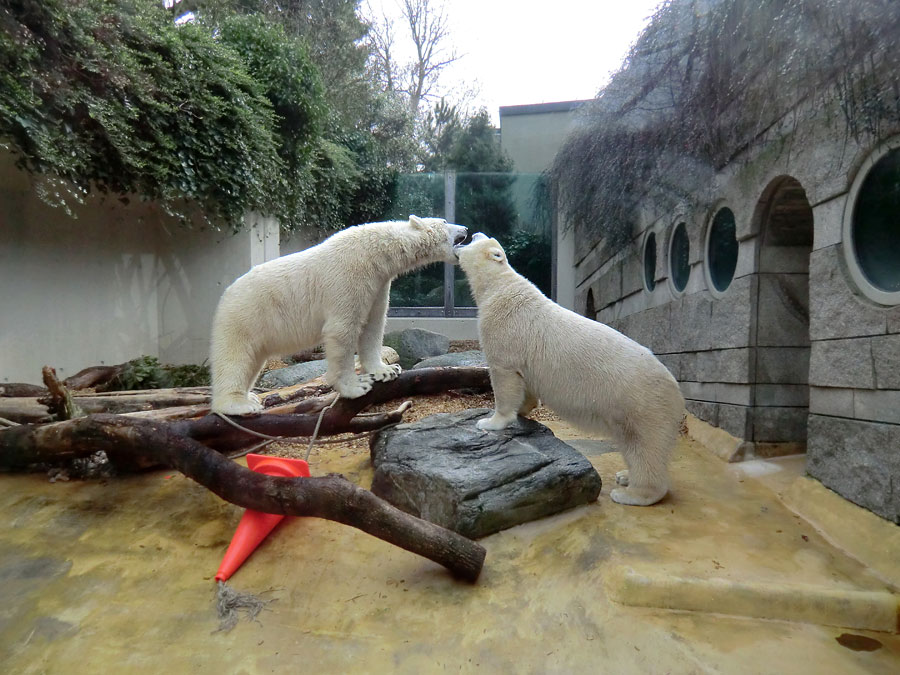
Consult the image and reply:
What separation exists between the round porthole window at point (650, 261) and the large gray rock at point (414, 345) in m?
3.25

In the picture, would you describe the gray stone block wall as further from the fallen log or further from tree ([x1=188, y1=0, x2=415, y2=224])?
tree ([x1=188, y1=0, x2=415, y2=224])

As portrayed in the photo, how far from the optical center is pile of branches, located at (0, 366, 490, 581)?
2625 mm

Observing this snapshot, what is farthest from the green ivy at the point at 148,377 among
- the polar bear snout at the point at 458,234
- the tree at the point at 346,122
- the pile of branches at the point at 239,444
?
the polar bear snout at the point at 458,234

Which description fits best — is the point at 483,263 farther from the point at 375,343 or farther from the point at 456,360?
the point at 456,360

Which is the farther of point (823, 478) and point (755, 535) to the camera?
point (823, 478)

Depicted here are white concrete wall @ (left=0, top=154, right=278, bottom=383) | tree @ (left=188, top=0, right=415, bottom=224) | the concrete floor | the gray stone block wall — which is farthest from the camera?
tree @ (left=188, top=0, right=415, bottom=224)

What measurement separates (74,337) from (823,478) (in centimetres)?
856

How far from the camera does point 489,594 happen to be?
2617mm

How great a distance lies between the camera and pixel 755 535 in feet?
9.80

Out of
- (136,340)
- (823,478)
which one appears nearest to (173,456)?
(823,478)

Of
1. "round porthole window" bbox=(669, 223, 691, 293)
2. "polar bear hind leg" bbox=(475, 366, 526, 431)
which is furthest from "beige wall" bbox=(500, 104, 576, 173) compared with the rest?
"polar bear hind leg" bbox=(475, 366, 526, 431)

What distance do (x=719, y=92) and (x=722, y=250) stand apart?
1502mm

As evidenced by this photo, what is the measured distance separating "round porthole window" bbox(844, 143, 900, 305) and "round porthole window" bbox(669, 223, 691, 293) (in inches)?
95.2

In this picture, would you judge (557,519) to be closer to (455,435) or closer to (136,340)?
(455,435)
